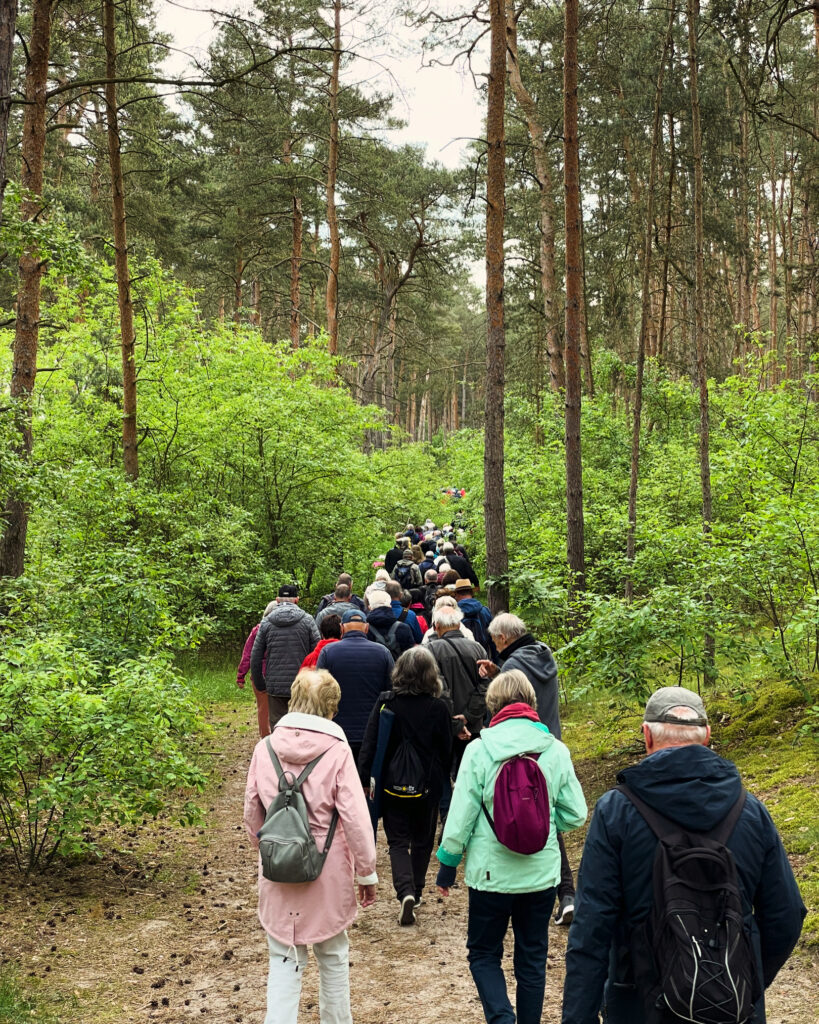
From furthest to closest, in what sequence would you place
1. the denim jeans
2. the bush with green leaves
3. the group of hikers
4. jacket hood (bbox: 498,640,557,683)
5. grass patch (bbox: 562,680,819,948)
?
grass patch (bbox: 562,680,819,948) < the bush with green leaves < jacket hood (bbox: 498,640,557,683) < the denim jeans < the group of hikers

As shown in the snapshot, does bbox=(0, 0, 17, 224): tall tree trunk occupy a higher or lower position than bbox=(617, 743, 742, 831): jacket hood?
higher

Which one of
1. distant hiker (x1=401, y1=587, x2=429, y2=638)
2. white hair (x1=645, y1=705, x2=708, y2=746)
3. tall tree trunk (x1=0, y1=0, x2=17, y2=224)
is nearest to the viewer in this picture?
white hair (x1=645, y1=705, x2=708, y2=746)

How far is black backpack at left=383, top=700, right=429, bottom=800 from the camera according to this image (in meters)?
5.77

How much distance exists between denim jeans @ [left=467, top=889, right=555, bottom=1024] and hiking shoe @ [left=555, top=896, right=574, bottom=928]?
1675mm

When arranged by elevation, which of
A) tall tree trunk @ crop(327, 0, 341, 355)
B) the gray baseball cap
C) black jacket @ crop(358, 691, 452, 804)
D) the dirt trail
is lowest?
the dirt trail

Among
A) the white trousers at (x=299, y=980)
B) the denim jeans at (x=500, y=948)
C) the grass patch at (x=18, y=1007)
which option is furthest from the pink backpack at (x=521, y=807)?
the grass patch at (x=18, y=1007)

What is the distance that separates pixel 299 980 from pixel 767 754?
544cm

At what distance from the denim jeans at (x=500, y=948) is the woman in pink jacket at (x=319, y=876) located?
55cm


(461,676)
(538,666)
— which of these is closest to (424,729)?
(538,666)

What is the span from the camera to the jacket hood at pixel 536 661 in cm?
558

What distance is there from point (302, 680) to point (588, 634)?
4.14 m

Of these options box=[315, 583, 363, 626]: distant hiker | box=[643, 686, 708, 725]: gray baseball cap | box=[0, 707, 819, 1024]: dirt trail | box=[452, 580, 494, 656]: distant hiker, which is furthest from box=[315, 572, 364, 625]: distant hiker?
box=[643, 686, 708, 725]: gray baseball cap

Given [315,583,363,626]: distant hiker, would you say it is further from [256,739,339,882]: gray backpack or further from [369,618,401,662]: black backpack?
[256,739,339,882]: gray backpack

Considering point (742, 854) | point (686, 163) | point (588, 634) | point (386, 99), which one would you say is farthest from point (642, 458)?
point (742, 854)
